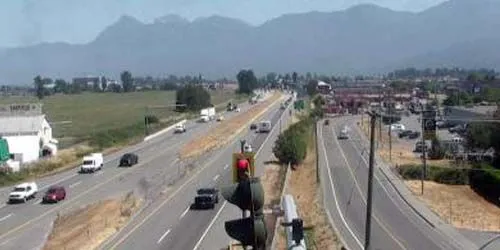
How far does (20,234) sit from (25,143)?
33.5 m

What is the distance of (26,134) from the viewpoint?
→ 70.6 meters

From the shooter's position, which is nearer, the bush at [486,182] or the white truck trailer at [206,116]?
the bush at [486,182]

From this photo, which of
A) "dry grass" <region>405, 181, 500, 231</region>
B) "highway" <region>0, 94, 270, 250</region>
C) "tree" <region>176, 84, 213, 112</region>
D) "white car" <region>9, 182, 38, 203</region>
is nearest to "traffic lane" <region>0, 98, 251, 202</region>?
"highway" <region>0, 94, 270, 250</region>

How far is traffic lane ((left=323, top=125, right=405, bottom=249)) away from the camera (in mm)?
36938

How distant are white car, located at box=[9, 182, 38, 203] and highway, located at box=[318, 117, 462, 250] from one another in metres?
18.1

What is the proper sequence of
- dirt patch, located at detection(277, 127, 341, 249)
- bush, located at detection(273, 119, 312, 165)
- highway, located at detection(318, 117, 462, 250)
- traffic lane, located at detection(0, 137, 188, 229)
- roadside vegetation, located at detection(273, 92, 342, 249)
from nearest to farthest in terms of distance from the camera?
dirt patch, located at detection(277, 127, 341, 249)
roadside vegetation, located at detection(273, 92, 342, 249)
highway, located at detection(318, 117, 462, 250)
traffic lane, located at detection(0, 137, 188, 229)
bush, located at detection(273, 119, 312, 165)

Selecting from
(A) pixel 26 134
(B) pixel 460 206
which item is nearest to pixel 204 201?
(B) pixel 460 206

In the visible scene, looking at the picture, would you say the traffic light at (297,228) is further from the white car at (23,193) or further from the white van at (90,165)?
the white van at (90,165)

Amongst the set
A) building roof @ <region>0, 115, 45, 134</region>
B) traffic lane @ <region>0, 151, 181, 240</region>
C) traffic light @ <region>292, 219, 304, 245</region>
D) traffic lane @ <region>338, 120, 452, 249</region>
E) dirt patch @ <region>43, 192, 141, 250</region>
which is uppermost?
traffic light @ <region>292, 219, 304, 245</region>

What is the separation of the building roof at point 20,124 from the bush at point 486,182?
37449mm

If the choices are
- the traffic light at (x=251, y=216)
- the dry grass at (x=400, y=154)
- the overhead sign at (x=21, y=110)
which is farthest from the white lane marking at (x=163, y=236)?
the overhead sign at (x=21, y=110)

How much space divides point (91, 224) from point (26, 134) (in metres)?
34.1

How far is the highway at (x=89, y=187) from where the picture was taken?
3847 cm

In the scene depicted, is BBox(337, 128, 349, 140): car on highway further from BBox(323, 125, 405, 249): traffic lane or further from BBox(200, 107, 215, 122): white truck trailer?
BBox(200, 107, 215, 122): white truck trailer
